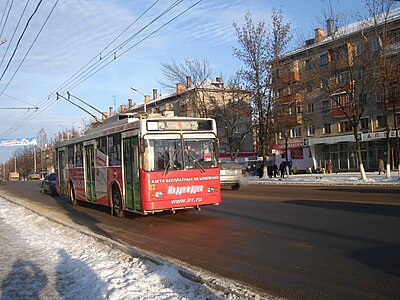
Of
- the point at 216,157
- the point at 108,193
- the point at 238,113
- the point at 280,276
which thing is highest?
the point at 238,113

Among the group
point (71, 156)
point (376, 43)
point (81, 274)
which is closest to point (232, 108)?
point (376, 43)

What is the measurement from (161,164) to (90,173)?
18.1 feet

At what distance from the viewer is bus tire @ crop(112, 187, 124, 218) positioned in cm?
1348

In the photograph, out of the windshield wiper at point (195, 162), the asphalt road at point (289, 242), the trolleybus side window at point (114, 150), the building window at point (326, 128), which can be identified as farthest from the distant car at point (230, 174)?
the building window at point (326, 128)

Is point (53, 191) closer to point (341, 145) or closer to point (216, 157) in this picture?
point (216, 157)

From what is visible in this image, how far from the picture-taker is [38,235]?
10656 millimetres

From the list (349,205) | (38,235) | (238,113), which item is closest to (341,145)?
(238,113)

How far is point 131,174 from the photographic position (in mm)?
12195

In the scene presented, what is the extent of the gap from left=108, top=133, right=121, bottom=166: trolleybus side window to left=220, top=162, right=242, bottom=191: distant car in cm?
1176

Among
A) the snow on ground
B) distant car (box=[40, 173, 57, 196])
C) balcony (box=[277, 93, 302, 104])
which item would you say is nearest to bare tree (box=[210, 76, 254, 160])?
balcony (box=[277, 93, 302, 104])

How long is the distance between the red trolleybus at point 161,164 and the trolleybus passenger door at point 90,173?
79.1 inches

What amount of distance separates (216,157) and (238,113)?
26873 millimetres

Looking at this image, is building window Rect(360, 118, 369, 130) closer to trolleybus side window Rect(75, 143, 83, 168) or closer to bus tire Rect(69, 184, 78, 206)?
bus tire Rect(69, 184, 78, 206)

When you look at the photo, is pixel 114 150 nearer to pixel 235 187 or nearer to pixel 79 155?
pixel 79 155
